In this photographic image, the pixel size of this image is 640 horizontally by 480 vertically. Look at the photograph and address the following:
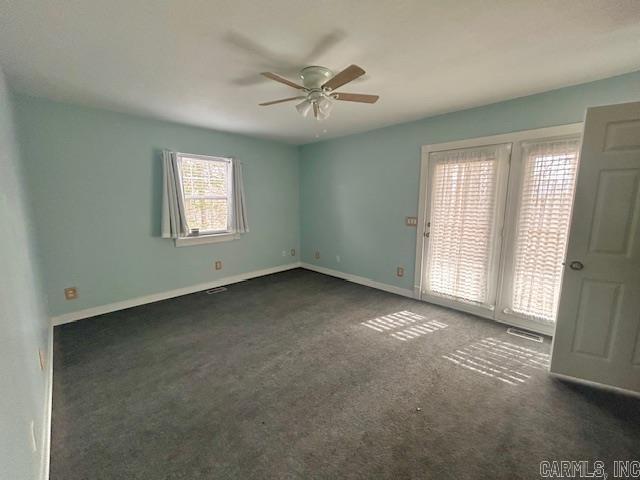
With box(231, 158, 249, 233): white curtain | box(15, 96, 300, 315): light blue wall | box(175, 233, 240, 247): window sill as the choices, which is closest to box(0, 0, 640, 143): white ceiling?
box(15, 96, 300, 315): light blue wall

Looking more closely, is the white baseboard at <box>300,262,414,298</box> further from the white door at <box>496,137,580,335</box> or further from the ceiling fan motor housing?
the ceiling fan motor housing

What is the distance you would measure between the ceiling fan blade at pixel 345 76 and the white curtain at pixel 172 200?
238 cm

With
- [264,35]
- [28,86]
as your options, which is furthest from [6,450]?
[28,86]

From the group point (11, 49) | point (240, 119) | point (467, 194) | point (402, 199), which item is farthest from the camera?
point (402, 199)

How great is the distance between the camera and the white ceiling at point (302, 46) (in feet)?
4.53

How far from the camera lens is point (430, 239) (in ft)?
11.2

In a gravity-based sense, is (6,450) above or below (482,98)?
below

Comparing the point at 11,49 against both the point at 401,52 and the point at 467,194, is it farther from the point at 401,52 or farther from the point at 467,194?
the point at 467,194

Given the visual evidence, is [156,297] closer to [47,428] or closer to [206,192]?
[206,192]

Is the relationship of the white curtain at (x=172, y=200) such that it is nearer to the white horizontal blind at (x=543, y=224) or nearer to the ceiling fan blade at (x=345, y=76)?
the ceiling fan blade at (x=345, y=76)

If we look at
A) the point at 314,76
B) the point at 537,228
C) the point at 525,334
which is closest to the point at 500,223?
the point at 537,228

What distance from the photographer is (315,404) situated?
177cm

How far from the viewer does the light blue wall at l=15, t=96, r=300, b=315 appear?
2670mm

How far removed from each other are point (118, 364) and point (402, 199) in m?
3.52
